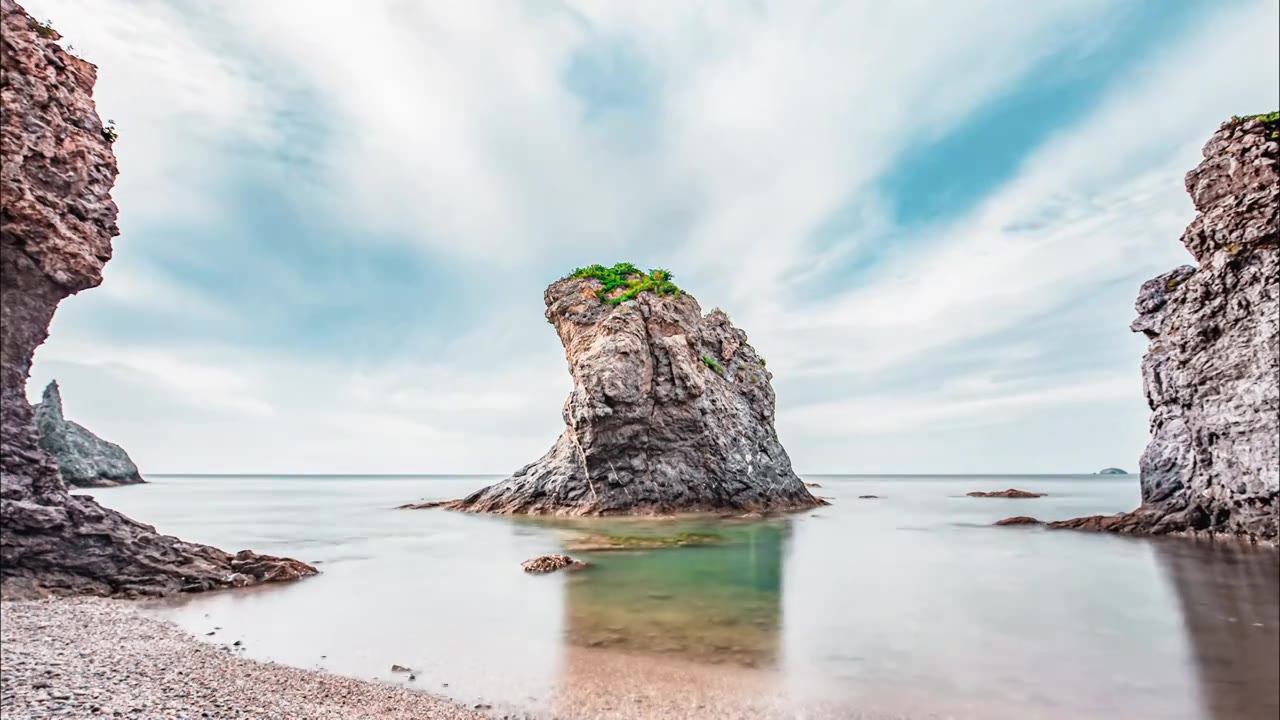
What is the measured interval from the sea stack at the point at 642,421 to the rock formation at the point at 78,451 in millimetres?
49892

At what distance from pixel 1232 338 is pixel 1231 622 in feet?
39.3

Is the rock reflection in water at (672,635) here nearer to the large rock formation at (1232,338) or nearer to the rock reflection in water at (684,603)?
the rock reflection in water at (684,603)

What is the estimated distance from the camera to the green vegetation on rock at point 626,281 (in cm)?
3497

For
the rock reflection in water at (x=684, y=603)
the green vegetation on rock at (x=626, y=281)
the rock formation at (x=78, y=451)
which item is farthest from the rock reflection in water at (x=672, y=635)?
the rock formation at (x=78, y=451)

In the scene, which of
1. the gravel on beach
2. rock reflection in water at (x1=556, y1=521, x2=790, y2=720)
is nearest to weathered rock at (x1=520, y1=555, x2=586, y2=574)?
rock reflection in water at (x1=556, y1=521, x2=790, y2=720)

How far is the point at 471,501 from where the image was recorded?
38938mm

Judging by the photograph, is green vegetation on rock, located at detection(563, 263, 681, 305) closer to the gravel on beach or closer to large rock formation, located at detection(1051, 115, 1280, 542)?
large rock formation, located at detection(1051, 115, 1280, 542)

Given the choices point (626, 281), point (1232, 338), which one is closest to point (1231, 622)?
point (1232, 338)

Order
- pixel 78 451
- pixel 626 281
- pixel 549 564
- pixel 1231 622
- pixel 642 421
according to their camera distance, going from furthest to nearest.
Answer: pixel 78 451 → pixel 626 281 → pixel 642 421 → pixel 549 564 → pixel 1231 622

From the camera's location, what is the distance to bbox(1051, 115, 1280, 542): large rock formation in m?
16.4

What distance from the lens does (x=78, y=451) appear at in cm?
6272

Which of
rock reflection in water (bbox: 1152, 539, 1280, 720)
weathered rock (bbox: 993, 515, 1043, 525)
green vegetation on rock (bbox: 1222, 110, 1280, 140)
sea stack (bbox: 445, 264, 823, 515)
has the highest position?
green vegetation on rock (bbox: 1222, 110, 1280, 140)

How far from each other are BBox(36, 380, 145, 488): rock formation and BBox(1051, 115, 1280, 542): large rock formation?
77.4 meters

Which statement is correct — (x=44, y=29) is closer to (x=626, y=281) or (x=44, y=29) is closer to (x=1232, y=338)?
(x=626, y=281)
